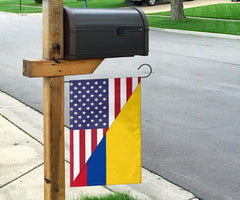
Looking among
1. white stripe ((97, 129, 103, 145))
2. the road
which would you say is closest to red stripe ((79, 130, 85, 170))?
white stripe ((97, 129, 103, 145))

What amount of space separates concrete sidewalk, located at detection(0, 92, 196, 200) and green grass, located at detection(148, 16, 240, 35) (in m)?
14.1

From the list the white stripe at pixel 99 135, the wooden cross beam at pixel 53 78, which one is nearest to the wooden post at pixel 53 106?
the wooden cross beam at pixel 53 78

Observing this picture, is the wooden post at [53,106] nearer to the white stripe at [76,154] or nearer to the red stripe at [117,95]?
the white stripe at [76,154]

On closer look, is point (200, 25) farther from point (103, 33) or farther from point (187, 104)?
point (103, 33)

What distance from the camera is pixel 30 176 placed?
5.82 metres

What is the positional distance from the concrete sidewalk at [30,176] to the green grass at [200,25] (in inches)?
555

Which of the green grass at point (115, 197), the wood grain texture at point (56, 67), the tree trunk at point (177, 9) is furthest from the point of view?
the tree trunk at point (177, 9)

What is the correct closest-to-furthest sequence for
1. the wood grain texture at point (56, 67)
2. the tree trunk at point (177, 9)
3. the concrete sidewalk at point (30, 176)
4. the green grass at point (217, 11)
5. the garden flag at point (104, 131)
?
1. the wood grain texture at point (56, 67)
2. the garden flag at point (104, 131)
3. the concrete sidewalk at point (30, 176)
4. the tree trunk at point (177, 9)
5. the green grass at point (217, 11)

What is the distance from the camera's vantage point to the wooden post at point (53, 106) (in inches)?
156

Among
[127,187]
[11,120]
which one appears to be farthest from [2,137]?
[127,187]

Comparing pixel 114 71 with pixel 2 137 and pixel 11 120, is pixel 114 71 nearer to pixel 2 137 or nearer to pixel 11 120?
pixel 11 120

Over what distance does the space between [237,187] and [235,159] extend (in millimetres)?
928

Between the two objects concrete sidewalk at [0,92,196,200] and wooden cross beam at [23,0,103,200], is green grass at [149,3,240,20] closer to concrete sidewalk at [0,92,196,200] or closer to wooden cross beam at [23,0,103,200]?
concrete sidewalk at [0,92,196,200]

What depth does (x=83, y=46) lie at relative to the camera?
13.2 ft
